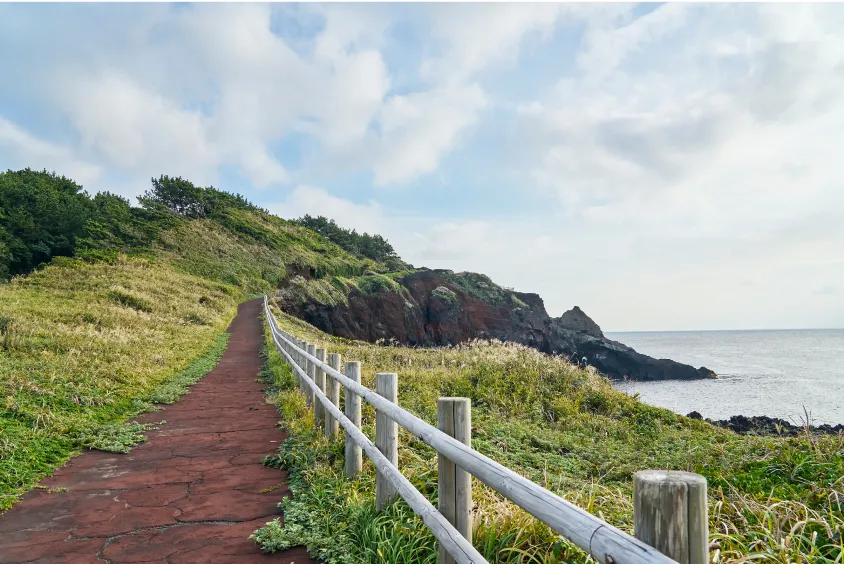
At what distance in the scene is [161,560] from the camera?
156 inches

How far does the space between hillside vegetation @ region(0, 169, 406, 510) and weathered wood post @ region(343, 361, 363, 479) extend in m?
3.18

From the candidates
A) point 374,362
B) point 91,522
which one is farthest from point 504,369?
point 91,522

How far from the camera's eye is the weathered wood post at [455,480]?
3.02 metres

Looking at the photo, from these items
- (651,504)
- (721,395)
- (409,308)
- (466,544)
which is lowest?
(721,395)

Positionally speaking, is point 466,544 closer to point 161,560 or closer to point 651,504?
point 651,504

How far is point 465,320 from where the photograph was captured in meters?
50.2

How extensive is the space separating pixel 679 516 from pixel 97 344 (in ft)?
47.2

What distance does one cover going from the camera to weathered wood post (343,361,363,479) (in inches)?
209

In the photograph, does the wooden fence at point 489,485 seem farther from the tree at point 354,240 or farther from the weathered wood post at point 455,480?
the tree at point 354,240

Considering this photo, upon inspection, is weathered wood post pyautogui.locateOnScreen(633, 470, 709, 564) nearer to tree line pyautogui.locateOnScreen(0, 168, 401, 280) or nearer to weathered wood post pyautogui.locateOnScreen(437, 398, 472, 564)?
weathered wood post pyautogui.locateOnScreen(437, 398, 472, 564)

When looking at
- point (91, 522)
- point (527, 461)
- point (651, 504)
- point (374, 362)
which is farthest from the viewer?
point (374, 362)

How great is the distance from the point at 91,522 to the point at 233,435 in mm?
2950

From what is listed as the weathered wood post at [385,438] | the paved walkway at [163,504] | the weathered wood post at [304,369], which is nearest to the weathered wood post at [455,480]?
the weathered wood post at [385,438]

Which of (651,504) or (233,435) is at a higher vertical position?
(651,504)
